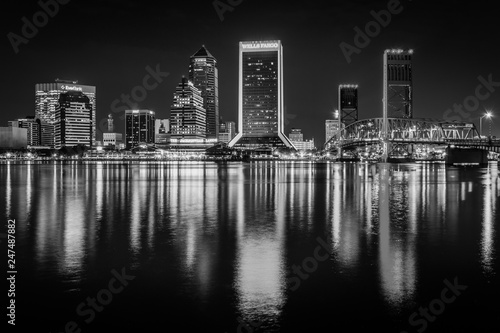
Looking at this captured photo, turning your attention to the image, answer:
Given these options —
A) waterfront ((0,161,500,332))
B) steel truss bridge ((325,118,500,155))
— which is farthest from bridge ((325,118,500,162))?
waterfront ((0,161,500,332))

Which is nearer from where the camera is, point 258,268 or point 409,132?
point 258,268

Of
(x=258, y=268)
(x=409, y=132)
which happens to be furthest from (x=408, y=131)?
(x=258, y=268)

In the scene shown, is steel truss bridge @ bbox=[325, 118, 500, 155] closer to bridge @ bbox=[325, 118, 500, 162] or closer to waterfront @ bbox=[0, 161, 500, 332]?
bridge @ bbox=[325, 118, 500, 162]

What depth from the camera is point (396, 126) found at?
522 ft

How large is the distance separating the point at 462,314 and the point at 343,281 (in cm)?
244

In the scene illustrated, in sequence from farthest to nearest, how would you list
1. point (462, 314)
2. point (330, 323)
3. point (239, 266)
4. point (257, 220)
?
point (257, 220) → point (239, 266) → point (462, 314) → point (330, 323)

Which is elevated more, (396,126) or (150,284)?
(396,126)

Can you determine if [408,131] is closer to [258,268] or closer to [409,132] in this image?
[409,132]

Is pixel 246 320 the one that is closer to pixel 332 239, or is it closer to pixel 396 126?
pixel 332 239

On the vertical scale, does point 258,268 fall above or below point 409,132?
below

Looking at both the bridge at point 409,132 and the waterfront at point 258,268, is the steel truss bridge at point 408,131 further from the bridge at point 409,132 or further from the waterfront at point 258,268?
the waterfront at point 258,268

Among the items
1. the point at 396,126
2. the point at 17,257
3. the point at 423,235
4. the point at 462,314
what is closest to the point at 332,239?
the point at 423,235

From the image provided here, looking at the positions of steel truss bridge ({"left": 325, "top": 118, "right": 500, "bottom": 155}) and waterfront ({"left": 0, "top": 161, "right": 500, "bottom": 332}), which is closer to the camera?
waterfront ({"left": 0, "top": 161, "right": 500, "bottom": 332})

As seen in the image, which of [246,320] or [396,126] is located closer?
[246,320]
